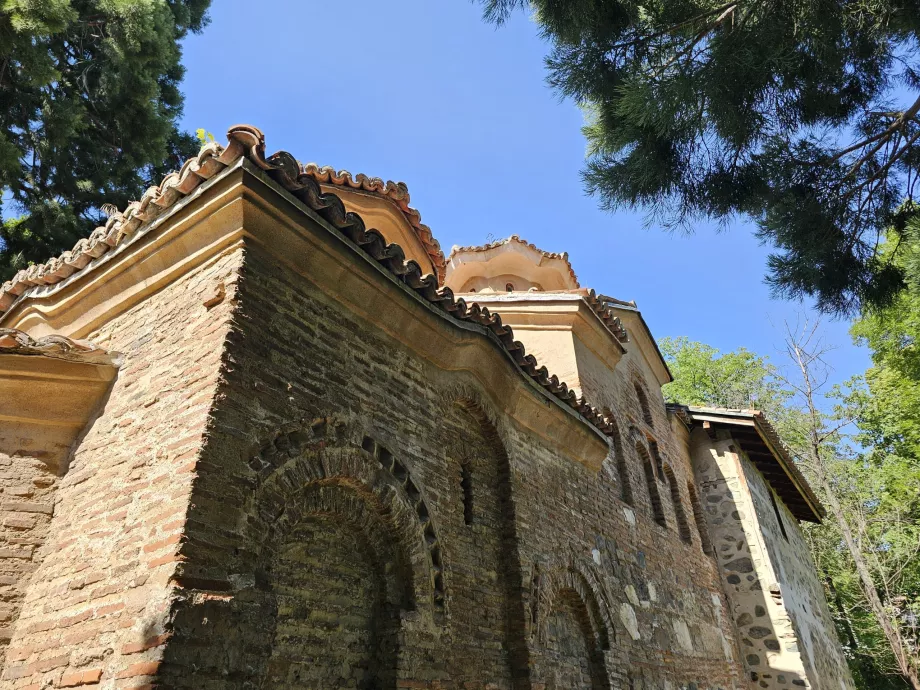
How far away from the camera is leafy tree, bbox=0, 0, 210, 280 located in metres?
9.08

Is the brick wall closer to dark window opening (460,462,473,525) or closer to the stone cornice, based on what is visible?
the stone cornice

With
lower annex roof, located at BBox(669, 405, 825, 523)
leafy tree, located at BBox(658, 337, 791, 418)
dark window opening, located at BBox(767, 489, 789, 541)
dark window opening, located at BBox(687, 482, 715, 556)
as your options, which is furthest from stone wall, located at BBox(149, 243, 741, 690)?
leafy tree, located at BBox(658, 337, 791, 418)

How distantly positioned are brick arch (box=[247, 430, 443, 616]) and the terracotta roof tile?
144cm

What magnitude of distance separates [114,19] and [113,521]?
29.4ft

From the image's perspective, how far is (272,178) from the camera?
12.8 feet

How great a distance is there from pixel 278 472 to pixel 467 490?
211cm

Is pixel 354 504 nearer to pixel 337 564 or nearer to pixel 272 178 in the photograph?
pixel 337 564

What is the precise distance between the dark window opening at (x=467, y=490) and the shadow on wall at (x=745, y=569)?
721 cm

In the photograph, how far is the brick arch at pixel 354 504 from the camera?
11.2 ft

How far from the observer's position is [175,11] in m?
11.4

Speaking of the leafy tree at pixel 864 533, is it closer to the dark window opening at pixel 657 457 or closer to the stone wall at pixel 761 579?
the stone wall at pixel 761 579

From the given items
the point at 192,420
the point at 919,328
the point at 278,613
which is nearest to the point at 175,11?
the point at 192,420

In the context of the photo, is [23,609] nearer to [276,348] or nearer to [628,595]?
[276,348]

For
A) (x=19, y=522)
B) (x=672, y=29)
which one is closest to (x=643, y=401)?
(x=672, y=29)
